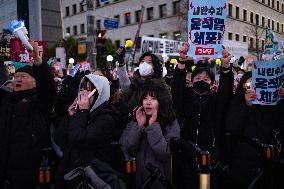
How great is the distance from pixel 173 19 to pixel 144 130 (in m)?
38.4

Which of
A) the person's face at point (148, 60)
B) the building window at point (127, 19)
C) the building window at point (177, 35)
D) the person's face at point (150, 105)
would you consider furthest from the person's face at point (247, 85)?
the building window at point (127, 19)

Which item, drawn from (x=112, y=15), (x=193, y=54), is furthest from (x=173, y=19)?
(x=193, y=54)

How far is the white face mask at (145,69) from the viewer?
16.9 ft

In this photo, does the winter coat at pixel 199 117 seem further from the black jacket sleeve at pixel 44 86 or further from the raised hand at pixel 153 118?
the black jacket sleeve at pixel 44 86

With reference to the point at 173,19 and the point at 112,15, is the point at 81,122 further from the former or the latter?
the point at 112,15

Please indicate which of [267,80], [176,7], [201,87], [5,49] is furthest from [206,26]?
[176,7]

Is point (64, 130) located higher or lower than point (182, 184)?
higher

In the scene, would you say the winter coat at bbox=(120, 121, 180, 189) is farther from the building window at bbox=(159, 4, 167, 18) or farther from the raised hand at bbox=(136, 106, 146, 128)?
the building window at bbox=(159, 4, 167, 18)

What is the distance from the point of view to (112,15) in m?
48.4

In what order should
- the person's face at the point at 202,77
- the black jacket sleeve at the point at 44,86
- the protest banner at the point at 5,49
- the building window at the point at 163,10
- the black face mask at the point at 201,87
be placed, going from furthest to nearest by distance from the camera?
1. the building window at the point at 163,10
2. the protest banner at the point at 5,49
3. the person's face at the point at 202,77
4. the black face mask at the point at 201,87
5. the black jacket sleeve at the point at 44,86

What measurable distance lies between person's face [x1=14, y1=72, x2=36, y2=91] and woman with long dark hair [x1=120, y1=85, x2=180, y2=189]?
1159 millimetres

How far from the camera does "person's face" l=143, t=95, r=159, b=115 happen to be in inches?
146

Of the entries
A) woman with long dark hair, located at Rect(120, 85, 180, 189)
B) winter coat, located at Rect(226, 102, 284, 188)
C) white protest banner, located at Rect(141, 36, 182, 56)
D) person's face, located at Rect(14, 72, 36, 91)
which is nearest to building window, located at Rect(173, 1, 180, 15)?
white protest banner, located at Rect(141, 36, 182, 56)

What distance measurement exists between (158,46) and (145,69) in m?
14.2
